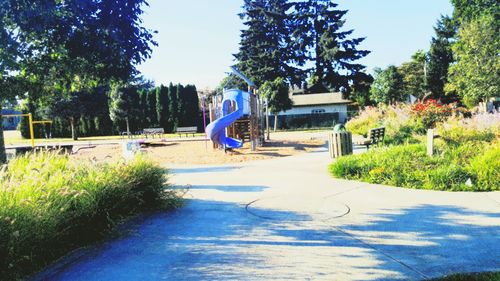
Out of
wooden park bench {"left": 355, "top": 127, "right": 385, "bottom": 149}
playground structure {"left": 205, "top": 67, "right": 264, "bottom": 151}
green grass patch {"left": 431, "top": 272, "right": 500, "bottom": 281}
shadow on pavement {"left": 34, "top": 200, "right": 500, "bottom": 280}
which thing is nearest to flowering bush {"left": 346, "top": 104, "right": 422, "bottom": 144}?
wooden park bench {"left": 355, "top": 127, "right": 385, "bottom": 149}

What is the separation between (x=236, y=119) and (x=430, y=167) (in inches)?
383

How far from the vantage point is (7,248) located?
355 cm

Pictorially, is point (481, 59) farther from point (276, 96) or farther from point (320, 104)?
point (276, 96)

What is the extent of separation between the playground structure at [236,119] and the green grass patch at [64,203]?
31.1ft

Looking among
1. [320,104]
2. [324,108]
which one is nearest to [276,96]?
[320,104]

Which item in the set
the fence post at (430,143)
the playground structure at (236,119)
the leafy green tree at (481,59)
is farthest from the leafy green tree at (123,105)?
the fence post at (430,143)

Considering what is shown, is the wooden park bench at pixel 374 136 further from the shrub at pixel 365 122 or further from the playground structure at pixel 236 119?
the shrub at pixel 365 122

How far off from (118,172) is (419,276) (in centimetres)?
428

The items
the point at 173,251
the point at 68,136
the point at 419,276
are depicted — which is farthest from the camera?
the point at 68,136

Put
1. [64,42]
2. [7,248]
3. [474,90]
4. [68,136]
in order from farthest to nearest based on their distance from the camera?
[68,136] < [474,90] < [64,42] < [7,248]

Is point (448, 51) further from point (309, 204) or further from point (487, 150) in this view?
point (309, 204)

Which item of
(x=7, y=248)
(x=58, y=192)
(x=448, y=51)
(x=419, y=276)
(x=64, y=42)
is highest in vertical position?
(x=448, y=51)

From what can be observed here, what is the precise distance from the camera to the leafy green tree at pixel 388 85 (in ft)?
126

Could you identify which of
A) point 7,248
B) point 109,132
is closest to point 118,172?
point 7,248
